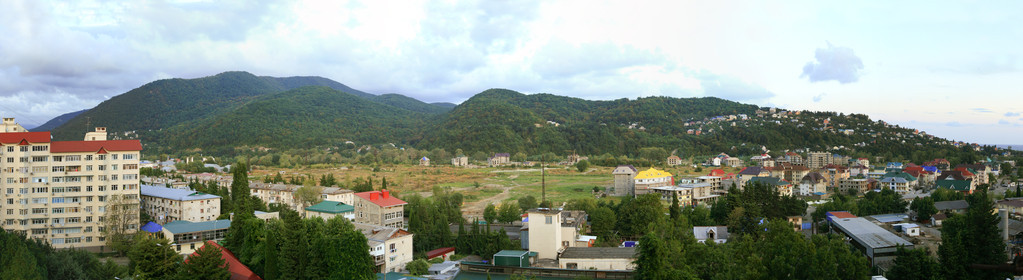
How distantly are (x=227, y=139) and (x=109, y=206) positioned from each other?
242 feet

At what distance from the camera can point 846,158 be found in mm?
77875

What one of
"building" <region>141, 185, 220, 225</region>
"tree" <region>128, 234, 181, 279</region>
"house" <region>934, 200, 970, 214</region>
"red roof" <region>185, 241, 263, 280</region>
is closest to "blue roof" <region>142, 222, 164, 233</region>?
"building" <region>141, 185, 220, 225</region>

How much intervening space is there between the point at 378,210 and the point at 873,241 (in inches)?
949

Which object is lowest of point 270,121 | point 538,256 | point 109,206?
point 538,256

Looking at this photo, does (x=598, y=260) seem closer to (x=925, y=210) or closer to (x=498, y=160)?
(x=925, y=210)

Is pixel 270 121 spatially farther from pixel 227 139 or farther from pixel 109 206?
pixel 109 206

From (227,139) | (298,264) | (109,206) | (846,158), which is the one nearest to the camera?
(298,264)

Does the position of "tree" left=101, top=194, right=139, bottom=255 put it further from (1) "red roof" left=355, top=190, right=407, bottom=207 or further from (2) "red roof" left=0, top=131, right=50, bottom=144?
(1) "red roof" left=355, top=190, right=407, bottom=207

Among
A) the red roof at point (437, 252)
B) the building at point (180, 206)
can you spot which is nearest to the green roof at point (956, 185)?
the red roof at point (437, 252)

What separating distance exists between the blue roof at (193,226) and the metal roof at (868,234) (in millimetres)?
30067

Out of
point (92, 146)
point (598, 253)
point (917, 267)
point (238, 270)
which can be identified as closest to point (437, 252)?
point (598, 253)

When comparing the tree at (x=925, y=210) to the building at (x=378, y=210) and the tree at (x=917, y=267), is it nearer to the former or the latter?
the tree at (x=917, y=267)

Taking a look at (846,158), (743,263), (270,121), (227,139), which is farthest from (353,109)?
(743,263)

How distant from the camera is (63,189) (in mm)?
27125
